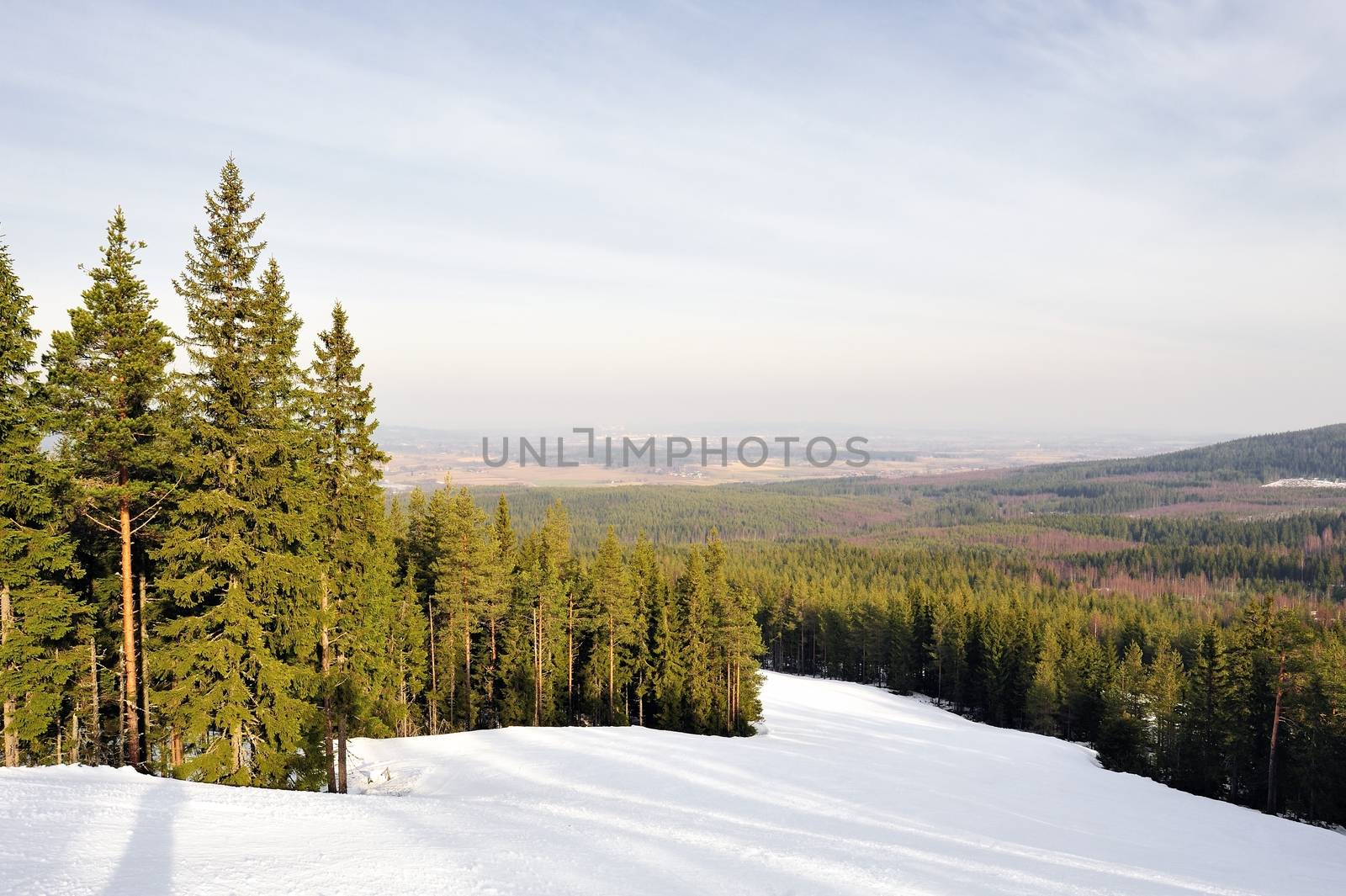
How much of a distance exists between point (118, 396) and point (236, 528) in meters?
4.04

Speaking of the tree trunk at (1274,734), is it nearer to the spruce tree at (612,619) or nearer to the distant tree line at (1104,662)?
the distant tree line at (1104,662)

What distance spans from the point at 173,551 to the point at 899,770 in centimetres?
2349

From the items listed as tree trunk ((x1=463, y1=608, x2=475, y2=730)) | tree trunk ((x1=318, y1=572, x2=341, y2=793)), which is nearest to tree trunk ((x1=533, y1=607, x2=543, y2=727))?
tree trunk ((x1=463, y1=608, x2=475, y2=730))

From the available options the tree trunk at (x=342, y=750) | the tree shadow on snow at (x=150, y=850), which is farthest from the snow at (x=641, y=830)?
the tree trunk at (x=342, y=750)

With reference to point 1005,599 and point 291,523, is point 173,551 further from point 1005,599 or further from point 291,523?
point 1005,599

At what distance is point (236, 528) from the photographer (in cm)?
1538

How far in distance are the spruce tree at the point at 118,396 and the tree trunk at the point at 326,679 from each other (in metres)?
4.00

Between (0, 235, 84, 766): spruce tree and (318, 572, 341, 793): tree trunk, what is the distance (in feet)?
17.9

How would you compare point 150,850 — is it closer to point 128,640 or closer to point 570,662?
point 128,640

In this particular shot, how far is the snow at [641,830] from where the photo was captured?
29.6 feet

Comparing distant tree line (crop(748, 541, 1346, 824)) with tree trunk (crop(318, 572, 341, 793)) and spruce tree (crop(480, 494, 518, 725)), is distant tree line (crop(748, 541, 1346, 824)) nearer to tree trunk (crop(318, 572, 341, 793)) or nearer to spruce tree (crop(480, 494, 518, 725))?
spruce tree (crop(480, 494, 518, 725))

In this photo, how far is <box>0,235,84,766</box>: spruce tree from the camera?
1494 centimetres

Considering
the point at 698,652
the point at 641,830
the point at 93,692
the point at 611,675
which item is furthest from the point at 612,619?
the point at 641,830

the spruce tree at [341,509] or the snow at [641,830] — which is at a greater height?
the spruce tree at [341,509]
